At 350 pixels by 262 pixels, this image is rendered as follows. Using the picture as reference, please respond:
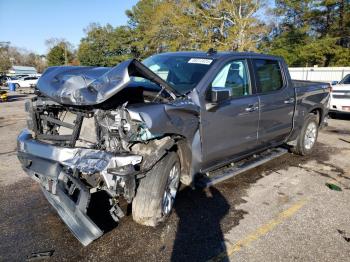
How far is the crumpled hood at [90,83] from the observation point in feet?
10.8

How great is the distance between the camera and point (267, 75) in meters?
5.47

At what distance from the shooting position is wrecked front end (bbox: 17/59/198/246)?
130 inches

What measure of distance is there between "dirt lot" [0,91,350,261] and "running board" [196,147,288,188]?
0.25m

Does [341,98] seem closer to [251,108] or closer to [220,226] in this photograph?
[251,108]

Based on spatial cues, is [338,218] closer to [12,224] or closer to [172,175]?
[172,175]

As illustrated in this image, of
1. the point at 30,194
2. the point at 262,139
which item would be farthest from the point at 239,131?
the point at 30,194

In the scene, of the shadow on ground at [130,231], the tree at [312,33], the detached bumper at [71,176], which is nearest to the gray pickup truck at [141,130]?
the detached bumper at [71,176]

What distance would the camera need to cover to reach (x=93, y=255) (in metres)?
3.31

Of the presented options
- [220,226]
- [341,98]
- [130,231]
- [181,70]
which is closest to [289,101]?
[181,70]

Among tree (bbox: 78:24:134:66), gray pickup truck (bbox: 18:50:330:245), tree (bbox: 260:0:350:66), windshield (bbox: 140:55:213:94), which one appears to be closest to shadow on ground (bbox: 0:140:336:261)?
gray pickup truck (bbox: 18:50:330:245)

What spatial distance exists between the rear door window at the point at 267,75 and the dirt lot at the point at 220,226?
4.77 ft

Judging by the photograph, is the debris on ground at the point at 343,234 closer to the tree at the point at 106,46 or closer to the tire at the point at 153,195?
the tire at the point at 153,195

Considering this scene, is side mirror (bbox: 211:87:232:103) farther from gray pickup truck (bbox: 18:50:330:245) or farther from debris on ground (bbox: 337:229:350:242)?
debris on ground (bbox: 337:229:350:242)

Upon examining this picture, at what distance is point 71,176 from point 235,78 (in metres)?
2.63
